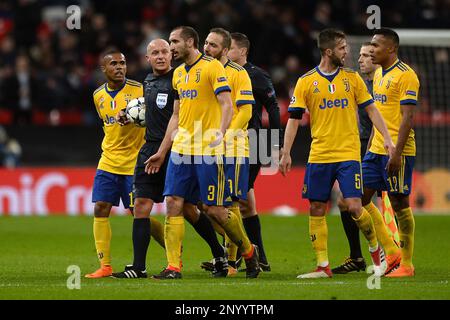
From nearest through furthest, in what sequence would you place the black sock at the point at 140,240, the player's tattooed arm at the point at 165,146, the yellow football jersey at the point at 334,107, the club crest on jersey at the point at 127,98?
the player's tattooed arm at the point at 165,146 < the yellow football jersey at the point at 334,107 < the black sock at the point at 140,240 < the club crest on jersey at the point at 127,98

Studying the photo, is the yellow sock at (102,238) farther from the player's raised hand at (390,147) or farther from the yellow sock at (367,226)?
the player's raised hand at (390,147)

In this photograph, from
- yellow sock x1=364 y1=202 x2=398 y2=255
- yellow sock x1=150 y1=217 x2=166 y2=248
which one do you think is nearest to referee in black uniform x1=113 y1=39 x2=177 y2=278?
yellow sock x1=150 y1=217 x2=166 y2=248

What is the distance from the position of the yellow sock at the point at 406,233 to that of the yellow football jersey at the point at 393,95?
2.04 feet

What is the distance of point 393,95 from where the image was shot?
35.2 ft

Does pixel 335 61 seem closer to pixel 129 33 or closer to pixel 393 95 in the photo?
pixel 393 95

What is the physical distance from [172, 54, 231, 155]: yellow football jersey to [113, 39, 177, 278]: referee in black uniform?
0.30 meters

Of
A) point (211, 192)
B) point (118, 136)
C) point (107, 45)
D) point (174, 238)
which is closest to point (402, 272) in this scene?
point (211, 192)

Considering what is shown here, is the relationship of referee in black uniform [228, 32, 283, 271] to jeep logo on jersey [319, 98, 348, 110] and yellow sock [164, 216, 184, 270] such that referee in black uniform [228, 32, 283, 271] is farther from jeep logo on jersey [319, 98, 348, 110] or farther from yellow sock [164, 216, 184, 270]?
yellow sock [164, 216, 184, 270]

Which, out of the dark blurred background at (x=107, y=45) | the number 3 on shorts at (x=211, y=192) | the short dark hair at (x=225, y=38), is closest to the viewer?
the number 3 on shorts at (x=211, y=192)

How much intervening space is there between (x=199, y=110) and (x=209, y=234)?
1437mm

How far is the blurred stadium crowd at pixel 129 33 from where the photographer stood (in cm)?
2192

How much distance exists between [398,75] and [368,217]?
152 cm

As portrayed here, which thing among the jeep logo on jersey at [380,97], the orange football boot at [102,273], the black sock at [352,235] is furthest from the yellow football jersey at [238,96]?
the orange football boot at [102,273]

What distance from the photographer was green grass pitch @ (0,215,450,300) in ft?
28.9
